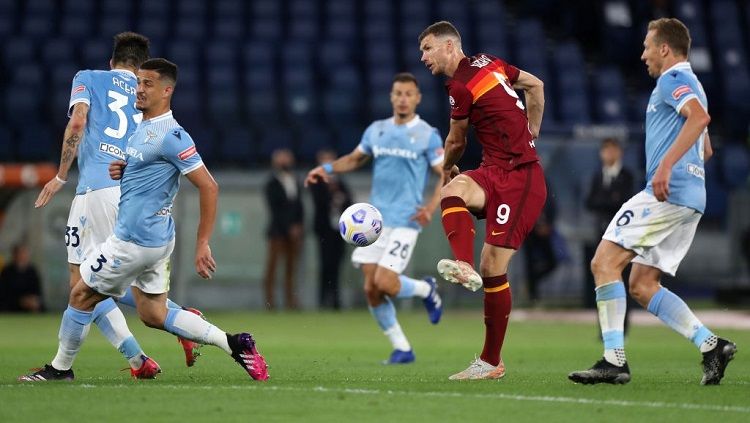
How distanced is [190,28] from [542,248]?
771 centimetres

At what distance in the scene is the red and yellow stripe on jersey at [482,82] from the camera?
8773mm

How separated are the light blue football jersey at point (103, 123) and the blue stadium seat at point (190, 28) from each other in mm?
13197

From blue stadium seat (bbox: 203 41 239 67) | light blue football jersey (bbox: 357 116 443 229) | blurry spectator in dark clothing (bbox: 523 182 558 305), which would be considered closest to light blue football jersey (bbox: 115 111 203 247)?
light blue football jersey (bbox: 357 116 443 229)

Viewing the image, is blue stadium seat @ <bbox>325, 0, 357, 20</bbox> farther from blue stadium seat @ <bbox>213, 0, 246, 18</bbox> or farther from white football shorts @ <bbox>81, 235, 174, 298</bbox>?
white football shorts @ <bbox>81, 235, 174, 298</bbox>

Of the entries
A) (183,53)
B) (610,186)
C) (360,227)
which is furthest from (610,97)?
(360,227)

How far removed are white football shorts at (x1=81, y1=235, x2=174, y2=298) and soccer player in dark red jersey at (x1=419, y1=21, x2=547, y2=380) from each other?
1907mm

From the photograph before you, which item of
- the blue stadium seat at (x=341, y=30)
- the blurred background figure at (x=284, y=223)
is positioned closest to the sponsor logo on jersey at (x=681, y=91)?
the blurred background figure at (x=284, y=223)

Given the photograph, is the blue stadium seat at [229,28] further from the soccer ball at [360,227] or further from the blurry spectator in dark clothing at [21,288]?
the soccer ball at [360,227]

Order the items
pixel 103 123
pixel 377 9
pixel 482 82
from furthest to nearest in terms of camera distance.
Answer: pixel 377 9, pixel 103 123, pixel 482 82

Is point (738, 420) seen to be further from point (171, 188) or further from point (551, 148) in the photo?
point (551, 148)

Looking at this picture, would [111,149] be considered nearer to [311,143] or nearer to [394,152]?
[394,152]

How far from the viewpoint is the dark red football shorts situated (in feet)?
28.5

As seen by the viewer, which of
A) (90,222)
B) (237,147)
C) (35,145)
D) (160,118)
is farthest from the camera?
(237,147)

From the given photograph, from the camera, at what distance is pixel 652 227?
839cm
